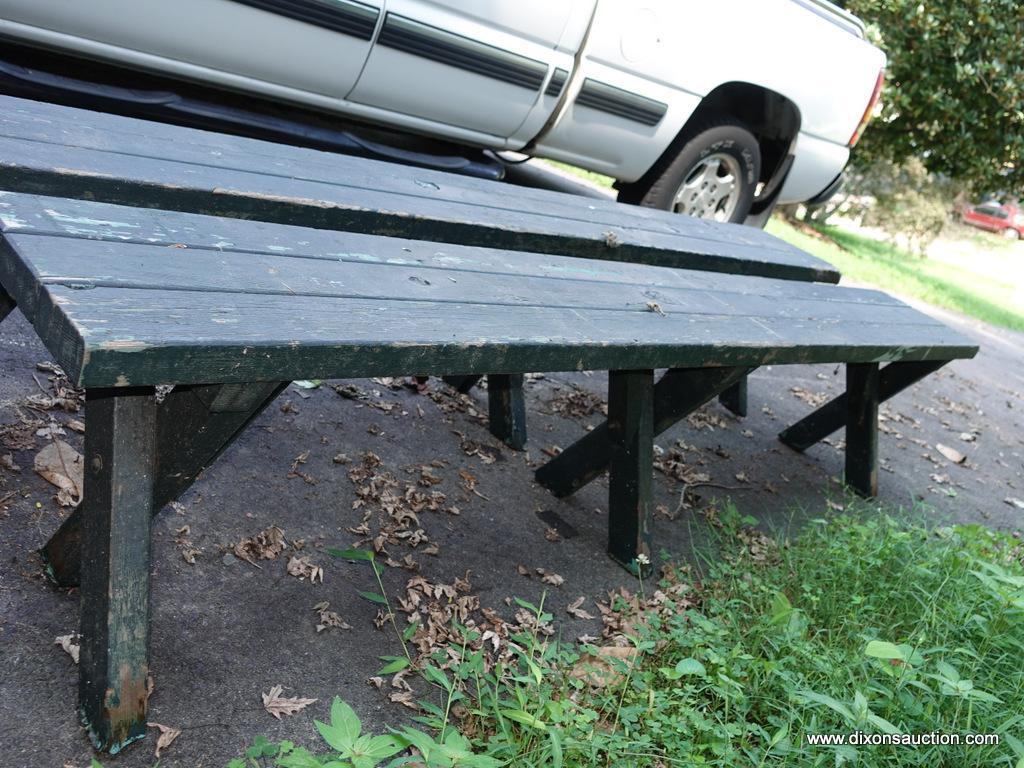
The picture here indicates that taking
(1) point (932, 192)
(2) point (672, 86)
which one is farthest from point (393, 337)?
(1) point (932, 192)

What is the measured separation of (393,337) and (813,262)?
105 inches

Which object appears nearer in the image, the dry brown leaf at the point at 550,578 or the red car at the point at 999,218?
the dry brown leaf at the point at 550,578

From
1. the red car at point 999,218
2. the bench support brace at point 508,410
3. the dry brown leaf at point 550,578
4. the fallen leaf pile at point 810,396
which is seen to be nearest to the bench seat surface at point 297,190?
the bench support brace at point 508,410

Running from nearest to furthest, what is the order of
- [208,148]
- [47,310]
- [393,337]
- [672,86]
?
[47,310], [393,337], [208,148], [672,86]

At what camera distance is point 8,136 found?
1.93 m

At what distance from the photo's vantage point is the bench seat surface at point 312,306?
4.54 ft

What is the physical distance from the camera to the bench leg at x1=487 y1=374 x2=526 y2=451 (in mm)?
3473

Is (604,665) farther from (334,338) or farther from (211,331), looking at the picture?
(211,331)

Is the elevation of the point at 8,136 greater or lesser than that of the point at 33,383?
greater

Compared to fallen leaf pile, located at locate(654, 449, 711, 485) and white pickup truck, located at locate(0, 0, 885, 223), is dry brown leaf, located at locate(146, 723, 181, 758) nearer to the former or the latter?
fallen leaf pile, located at locate(654, 449, 711, 485)

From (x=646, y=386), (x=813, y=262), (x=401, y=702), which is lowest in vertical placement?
(x=401, y=702)

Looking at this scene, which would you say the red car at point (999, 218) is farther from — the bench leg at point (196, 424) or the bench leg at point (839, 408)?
the bench leg at point (196, 424)

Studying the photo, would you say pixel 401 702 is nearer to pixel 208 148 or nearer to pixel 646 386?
pixel 646 386

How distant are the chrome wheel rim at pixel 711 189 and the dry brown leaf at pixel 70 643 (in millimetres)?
4624
